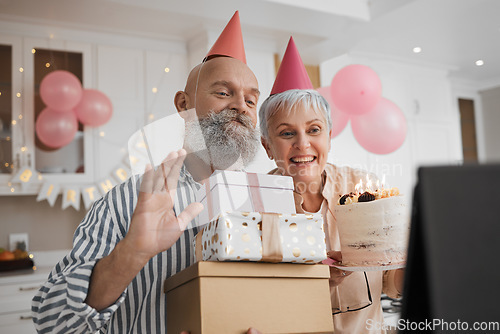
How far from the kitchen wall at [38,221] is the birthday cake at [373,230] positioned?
8.26ft

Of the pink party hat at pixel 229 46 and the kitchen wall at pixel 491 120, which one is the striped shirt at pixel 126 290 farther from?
the kitchen wall at pixel 491 120

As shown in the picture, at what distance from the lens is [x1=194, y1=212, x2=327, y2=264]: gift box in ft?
1.86

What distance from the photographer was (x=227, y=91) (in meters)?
0.69

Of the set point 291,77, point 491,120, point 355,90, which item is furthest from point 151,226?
point 491,120

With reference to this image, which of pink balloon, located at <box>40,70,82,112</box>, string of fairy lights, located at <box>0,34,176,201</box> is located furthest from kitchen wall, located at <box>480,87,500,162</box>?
pink balloon, located at <box>40,70,82,112</box>

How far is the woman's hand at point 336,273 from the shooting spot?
30.2 inches

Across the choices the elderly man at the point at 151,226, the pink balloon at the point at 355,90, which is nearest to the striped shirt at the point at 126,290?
the elderly man at the point at 151,226

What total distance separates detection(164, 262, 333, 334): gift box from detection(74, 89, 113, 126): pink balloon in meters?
2.09

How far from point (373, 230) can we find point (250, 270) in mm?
267

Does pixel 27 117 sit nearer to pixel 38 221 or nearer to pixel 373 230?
pixel 38 221

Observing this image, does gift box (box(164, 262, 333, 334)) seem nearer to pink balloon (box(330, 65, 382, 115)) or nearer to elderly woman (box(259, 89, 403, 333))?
elderly woman (box(259, 89, 403, 333))

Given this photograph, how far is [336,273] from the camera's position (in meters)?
0.77

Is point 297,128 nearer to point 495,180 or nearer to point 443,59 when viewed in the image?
point 495,180

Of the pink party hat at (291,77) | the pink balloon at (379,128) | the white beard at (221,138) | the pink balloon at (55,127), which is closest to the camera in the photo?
the white beard at (221,138)
